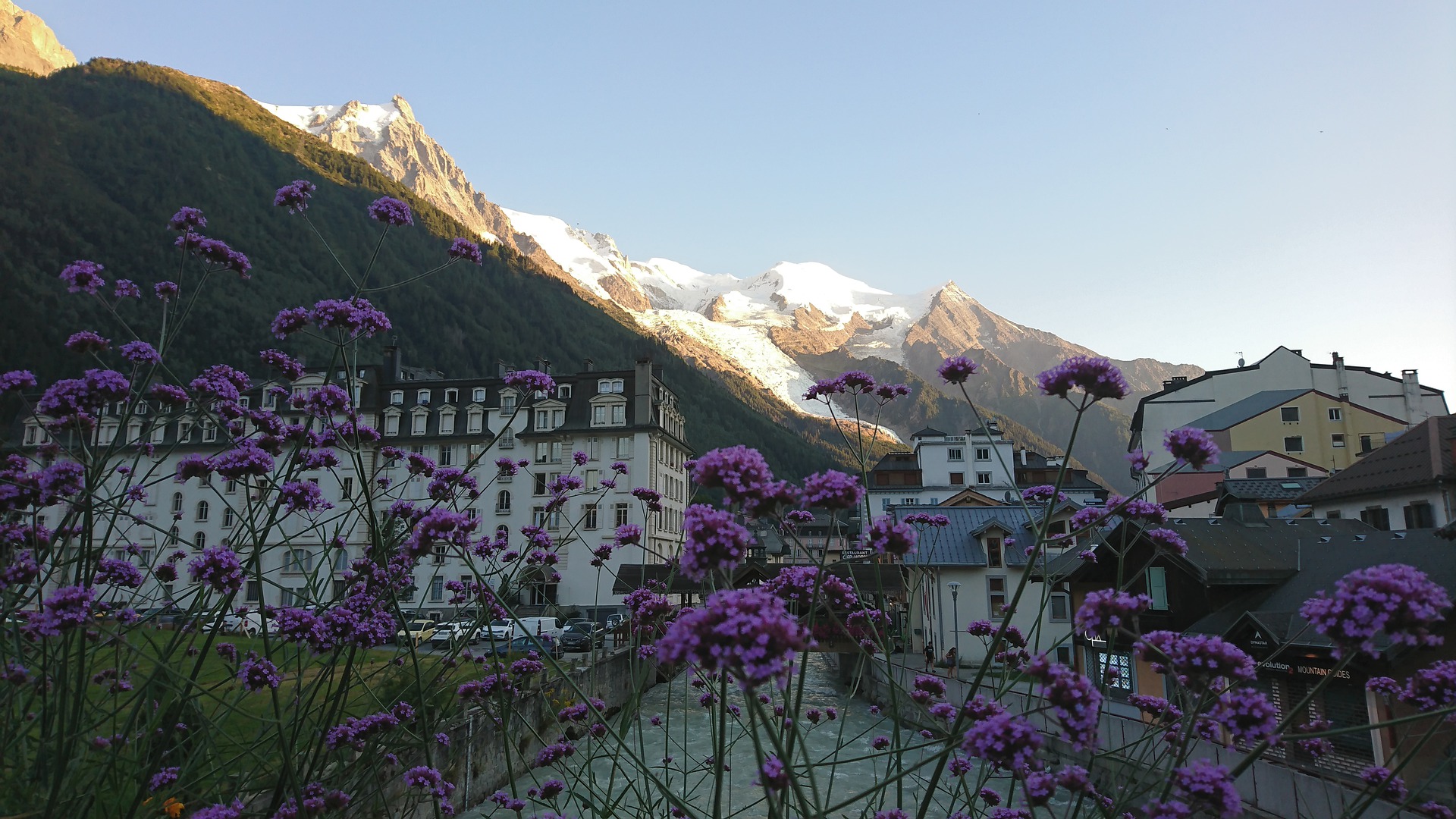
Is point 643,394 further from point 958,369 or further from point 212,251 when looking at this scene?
point 958,369

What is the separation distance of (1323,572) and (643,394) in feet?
141

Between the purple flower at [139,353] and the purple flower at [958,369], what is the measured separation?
537cm

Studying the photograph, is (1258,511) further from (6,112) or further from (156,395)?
(6,112)

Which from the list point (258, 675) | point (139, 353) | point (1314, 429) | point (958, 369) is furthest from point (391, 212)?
point (1314, 429)

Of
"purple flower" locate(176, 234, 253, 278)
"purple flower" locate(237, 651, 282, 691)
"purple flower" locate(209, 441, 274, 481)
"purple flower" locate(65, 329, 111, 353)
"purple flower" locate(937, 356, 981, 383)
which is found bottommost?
"purple flower" locate(237, 651, 282, 691)

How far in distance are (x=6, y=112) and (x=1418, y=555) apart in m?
177

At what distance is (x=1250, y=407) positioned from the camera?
5675 cm

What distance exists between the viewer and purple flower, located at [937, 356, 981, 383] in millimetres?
5570

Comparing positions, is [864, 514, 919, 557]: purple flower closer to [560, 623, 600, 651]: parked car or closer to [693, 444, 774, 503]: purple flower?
[693, 444, 774, 503]: purple flower

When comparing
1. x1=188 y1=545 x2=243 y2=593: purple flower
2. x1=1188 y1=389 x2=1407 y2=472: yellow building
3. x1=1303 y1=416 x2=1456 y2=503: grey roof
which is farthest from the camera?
x1=1188 y1=389 x2=1407 y2=472: yellow building

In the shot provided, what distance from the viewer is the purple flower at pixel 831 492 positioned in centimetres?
372

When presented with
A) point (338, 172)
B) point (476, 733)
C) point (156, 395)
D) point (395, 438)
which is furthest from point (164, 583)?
point (338, 172)

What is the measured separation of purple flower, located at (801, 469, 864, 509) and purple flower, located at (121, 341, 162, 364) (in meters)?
4.52

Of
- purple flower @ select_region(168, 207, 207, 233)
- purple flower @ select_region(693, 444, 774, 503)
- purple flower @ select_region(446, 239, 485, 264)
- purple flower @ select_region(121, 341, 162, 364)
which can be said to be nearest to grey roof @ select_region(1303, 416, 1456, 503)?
purple flower @ select_region(446, 239, 485, 264)
